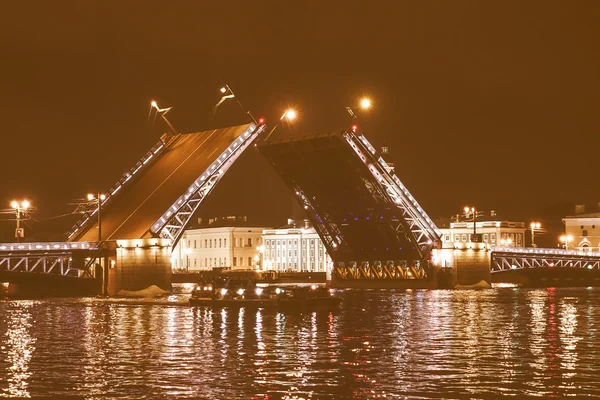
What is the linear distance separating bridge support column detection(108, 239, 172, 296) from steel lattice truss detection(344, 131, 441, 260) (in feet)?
40.3

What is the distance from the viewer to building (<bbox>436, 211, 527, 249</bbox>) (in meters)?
135

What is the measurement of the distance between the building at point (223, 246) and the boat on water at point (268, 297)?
324ft

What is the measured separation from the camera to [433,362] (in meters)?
25.4

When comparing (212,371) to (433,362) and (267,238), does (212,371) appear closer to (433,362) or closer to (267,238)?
(433,362)

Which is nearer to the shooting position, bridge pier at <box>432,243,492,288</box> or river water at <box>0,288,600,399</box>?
river water at <box>0,288,600,399</box>

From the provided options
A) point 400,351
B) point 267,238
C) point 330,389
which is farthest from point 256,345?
point 267,238

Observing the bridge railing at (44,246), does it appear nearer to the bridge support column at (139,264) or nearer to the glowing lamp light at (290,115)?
the bridge support column at (139,264)

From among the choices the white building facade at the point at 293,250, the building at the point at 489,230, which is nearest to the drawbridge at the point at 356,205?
the building at the point at 489,230

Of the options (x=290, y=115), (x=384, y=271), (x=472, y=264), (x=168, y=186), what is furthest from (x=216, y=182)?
(x=472, y=264)

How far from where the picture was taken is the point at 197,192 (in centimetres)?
6688

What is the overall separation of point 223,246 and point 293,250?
450 inches

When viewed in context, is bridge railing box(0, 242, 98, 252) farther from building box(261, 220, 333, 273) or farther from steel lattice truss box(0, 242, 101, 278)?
building box(261, 220, 333, 273)

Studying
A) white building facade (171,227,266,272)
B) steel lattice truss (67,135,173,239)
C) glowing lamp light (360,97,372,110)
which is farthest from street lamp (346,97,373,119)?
white building facade (171,227,266,272)

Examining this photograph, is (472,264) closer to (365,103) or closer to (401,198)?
(401,198)
